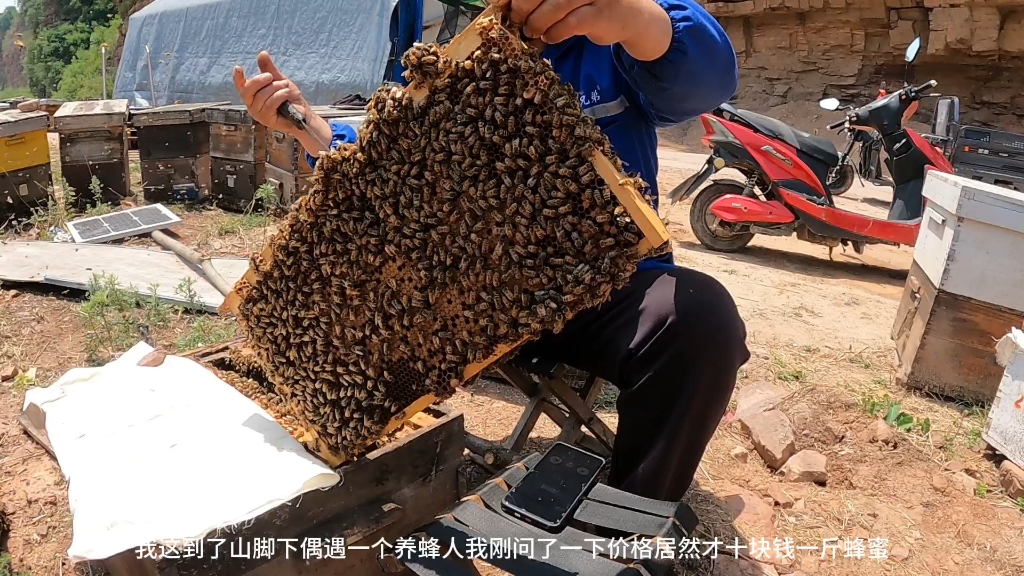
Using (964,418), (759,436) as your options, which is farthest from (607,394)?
(964,418)

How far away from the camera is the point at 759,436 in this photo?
3066 millimetres

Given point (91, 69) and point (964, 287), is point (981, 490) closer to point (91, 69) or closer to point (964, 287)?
point (964, 287)

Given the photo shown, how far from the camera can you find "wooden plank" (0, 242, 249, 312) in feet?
15.1

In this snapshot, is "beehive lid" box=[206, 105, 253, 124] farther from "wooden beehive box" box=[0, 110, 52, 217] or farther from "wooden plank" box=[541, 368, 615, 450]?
"wooden plank" box=[541, 368, 615, 450]

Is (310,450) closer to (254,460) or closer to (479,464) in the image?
(254,460)

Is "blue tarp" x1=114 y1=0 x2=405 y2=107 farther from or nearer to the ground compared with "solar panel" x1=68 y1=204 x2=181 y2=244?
farther from the ground

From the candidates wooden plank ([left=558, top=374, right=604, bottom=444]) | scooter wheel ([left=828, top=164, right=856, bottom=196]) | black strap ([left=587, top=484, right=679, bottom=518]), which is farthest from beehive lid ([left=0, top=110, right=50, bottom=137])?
scooter wheel ([left=828, top=164, right=856, bottom=196])

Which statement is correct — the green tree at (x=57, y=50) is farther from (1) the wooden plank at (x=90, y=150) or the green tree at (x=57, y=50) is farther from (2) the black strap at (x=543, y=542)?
(2) the black strap at (x=543, y=542)

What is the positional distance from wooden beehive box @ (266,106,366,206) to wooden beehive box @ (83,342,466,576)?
426 cm

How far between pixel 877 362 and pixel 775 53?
35.2 feet

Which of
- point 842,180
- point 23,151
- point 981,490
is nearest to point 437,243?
point 981,490

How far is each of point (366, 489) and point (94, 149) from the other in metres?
6.03

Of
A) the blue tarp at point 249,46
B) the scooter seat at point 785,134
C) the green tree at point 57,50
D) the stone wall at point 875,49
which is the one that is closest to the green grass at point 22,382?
the scooter seat at point 785,134

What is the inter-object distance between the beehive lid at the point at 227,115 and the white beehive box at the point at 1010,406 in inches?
237
